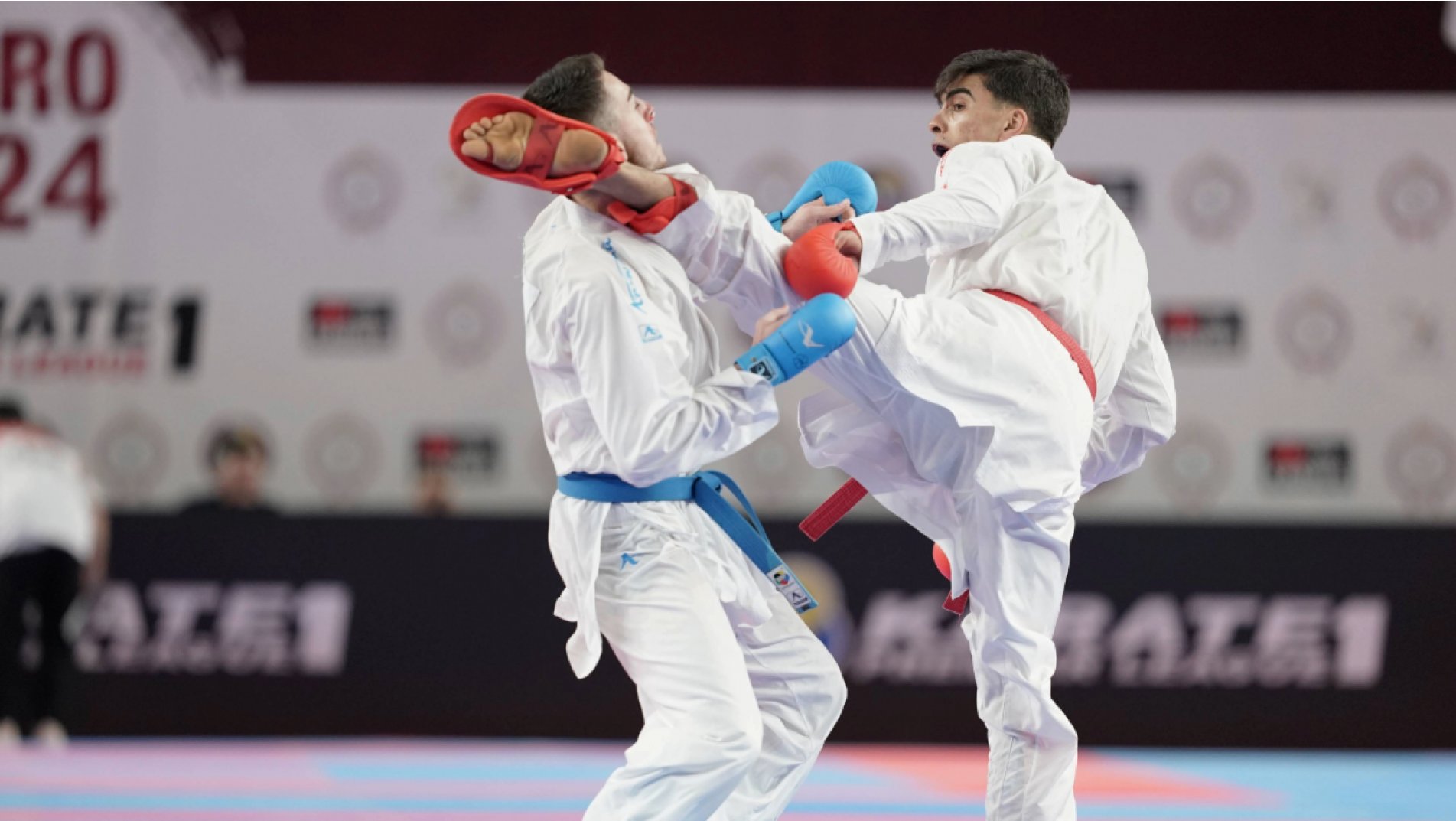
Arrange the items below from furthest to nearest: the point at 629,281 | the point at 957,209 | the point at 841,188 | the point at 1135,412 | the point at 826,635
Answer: the point at 826,635, the point at 1135,412, the point at 841,188, the point at 957,209, the point at 629,281

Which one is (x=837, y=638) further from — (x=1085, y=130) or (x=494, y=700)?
(x=1085, y=130)

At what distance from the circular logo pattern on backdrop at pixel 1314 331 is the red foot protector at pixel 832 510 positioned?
689 cm

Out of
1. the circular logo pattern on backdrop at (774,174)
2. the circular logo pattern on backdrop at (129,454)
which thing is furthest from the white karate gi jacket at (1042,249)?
the circular logo pattern on backdrop at (129,454)

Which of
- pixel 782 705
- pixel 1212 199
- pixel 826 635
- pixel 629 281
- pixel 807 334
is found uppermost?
pixel 1212 199

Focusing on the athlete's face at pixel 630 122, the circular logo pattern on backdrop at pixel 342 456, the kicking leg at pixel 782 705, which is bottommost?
the circular logo pattern on backdrop at pixel 342 456

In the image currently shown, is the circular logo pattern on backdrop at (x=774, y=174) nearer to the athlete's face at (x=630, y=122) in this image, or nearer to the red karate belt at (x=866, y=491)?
the red karate belt at (x=866, y=491)

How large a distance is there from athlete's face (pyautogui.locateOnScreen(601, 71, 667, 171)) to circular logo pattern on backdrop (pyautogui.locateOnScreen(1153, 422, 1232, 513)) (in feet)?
23.8

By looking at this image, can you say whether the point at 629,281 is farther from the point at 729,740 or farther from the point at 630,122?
the point at 729,740

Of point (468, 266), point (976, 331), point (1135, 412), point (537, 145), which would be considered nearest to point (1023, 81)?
point (976, 331)

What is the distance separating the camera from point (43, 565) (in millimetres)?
7633

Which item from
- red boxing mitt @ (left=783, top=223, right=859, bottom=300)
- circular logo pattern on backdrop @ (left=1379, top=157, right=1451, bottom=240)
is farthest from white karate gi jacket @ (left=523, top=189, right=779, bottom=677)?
circular logo pattern on backdrop @ (left=1379, top=157, right=1451, bottom=240)

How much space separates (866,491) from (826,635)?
12.3ft

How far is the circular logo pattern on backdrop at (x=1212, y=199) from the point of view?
9.95 m

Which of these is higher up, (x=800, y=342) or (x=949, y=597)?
(x=800, y=342)
